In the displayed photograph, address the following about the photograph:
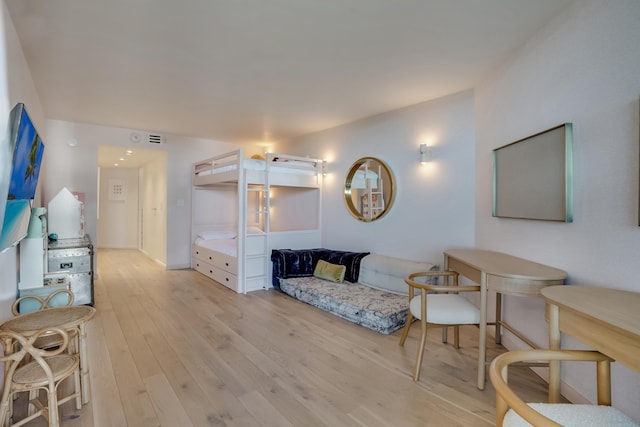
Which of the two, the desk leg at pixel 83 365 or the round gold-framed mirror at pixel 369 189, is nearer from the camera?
the desk leg at pixel 83 365

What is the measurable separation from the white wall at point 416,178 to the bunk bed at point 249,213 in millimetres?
535

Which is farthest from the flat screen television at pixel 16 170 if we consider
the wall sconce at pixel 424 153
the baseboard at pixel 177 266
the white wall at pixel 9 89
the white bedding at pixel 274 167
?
the baseboard at pixel 177 266

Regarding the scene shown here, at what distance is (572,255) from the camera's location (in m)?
1.84

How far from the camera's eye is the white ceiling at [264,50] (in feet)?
6.27

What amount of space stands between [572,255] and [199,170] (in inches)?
210

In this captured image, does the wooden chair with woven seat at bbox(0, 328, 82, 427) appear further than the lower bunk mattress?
No

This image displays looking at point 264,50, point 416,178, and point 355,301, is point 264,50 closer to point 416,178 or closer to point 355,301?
point 416,178

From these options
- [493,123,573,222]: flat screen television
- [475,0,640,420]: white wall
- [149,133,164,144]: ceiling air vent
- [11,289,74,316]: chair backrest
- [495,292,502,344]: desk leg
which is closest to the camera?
[475,0,640,420]: white wall

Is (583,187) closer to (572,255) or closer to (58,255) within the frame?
(572,255)

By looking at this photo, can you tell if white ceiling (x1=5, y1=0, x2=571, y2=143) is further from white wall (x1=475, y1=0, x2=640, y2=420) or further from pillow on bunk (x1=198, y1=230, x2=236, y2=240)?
pillow on bunk (x1=198, y1=230, x2=236, y2=240)

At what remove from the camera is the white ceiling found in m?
1.91

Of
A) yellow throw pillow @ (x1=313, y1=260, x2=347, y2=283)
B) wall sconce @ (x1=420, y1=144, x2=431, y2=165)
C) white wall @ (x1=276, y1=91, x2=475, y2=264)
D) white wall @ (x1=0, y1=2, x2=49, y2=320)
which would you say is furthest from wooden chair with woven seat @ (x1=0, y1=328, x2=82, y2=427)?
wall sconce @ (x1=420, y1=144, x2=431, y2=165)

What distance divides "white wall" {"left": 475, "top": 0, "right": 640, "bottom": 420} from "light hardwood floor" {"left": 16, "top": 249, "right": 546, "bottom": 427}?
756mm

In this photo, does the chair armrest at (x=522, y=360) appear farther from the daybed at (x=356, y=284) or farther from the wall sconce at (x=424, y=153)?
the wall sconce at (x=424, y=153)
